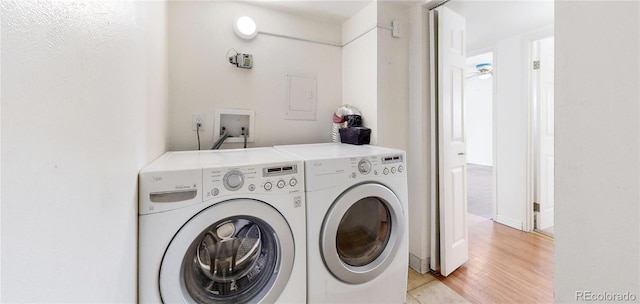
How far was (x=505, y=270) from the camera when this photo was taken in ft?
5.81

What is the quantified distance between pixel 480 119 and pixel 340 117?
5.63 meters

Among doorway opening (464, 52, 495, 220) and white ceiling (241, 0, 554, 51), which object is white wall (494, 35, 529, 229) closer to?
white ceiling (241, 0, 554, 51)

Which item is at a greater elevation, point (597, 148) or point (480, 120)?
point (480, 120)

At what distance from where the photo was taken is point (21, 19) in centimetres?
27

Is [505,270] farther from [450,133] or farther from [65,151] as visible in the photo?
[65,151]

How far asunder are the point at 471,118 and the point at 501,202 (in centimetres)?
421

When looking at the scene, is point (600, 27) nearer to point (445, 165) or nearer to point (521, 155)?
point (445, 165)

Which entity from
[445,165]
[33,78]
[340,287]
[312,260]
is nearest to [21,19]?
[33,78]

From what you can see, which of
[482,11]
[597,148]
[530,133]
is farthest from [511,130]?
[597,148]

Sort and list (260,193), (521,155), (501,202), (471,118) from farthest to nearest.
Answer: (471,118) → (501,202) → (521,155) → (260,193)

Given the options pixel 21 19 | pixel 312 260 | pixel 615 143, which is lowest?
pixel 312 260

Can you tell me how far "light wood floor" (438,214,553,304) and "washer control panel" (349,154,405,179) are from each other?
3.25 ft

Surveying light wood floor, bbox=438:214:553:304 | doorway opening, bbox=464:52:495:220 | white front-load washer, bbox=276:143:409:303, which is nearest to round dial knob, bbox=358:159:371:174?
white front-load washer, bbox=276:143:409:303

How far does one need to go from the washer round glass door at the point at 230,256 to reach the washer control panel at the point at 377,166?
462mm
